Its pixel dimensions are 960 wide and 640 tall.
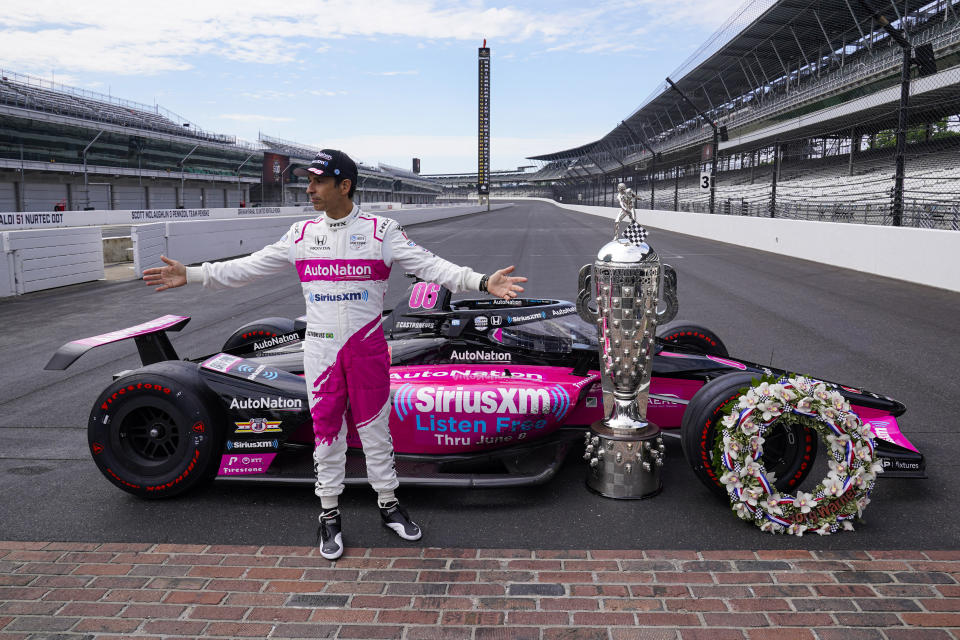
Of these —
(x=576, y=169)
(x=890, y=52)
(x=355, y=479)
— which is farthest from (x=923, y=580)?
(x=576, y=169)

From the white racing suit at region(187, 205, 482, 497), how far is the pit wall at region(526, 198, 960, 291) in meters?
12.8

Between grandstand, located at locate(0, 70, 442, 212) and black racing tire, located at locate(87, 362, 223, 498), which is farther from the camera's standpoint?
grandstand, located at locate(0, 70, 442, 212)

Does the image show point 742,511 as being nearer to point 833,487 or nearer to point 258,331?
point 833,487

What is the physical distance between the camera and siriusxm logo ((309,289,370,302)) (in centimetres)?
355

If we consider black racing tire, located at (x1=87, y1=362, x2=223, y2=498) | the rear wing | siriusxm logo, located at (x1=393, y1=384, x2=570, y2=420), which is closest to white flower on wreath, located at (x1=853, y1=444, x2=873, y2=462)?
siriusxm logo, located at (x1=393, y1=384, x2=570, y2=420)

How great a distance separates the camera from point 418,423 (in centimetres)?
428

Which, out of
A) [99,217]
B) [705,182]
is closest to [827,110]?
[705,182]

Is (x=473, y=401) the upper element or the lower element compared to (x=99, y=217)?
lower

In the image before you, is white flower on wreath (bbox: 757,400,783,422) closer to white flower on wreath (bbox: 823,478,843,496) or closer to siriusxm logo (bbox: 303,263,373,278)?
white flower on wreath (bbox: 823,478,843,496)

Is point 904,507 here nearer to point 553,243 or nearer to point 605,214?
point 553,243

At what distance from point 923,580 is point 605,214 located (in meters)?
64.4

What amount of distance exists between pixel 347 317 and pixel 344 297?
104 mm

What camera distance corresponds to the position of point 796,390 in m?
3.79

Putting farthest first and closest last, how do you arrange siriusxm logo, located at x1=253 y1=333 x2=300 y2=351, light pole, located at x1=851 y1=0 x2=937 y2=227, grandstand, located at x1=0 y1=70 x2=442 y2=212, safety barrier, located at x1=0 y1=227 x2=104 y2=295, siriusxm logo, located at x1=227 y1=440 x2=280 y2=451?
1. grandstand, located at x1=0 y1=70 x2=442 y2=212
2. light pole, located at x1=851 y1=0 x2=937 y2=227
3. safety barrier, located at x1=0 y1=227 x2=104 y2=295
4. siriusxm logo, located at x1=253 y1=333 x2=300 y2=351
5. siriusxm logo, located at x1=227 y1=440 x2=280 y2=451
